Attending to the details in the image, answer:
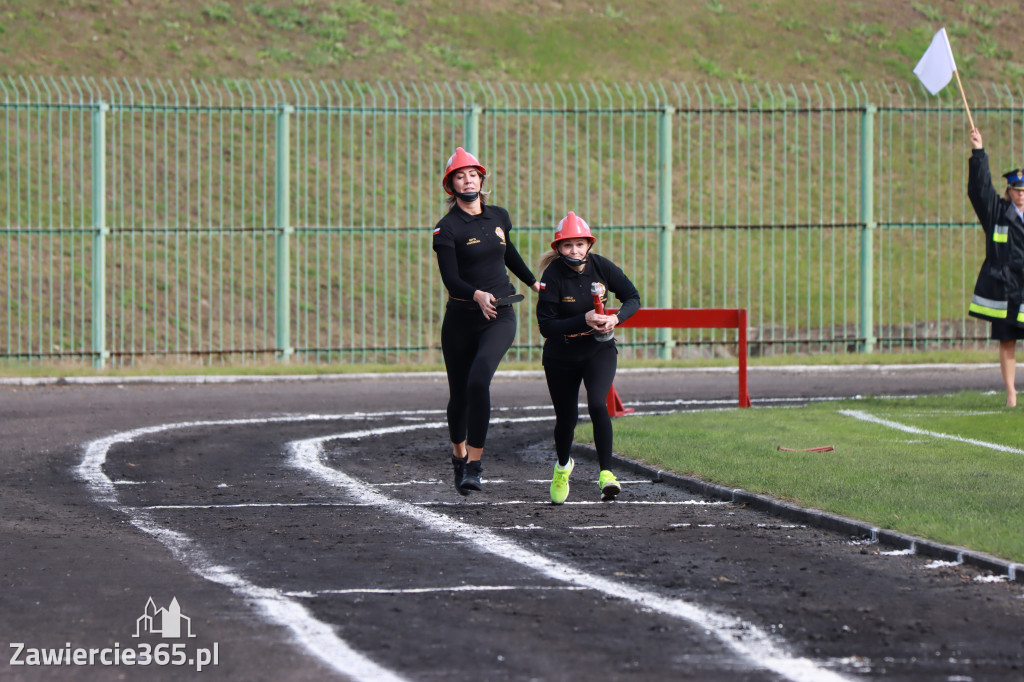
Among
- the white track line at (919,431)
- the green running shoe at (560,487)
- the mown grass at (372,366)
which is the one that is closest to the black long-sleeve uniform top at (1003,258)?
the white track line at (919,431)

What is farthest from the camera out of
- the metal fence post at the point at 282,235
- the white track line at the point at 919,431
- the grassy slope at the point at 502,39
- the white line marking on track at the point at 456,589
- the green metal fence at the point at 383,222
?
the grassy slope at the point at 502,39

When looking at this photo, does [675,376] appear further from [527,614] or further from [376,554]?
[527,614]

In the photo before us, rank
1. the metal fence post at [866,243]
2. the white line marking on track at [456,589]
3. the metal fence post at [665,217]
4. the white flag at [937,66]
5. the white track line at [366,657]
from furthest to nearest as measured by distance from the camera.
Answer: the metal fence post at [866,243], the metal fence post at [665,217], the white flag at [937,66], the white line marking on track at [456,589], the white track line at [366,657]

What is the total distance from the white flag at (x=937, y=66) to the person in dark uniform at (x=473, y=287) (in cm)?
568

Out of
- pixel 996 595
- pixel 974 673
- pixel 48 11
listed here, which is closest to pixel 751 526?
pixel 996 595

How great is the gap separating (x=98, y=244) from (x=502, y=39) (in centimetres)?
2716

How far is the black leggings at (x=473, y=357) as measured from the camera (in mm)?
9594

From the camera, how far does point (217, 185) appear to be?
104 feet

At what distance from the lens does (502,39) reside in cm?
4522

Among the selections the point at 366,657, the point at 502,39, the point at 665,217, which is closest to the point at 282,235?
the point at 665,217

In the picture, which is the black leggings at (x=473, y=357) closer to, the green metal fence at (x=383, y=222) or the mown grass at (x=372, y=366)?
the green metal fence at (x=383, y=222)

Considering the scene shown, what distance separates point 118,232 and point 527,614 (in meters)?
15.3

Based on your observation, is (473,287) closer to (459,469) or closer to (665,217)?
(459,469)

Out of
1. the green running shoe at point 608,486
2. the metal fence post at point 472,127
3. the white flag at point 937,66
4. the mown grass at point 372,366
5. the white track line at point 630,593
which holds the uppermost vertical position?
the metal fence post at point 472,127
